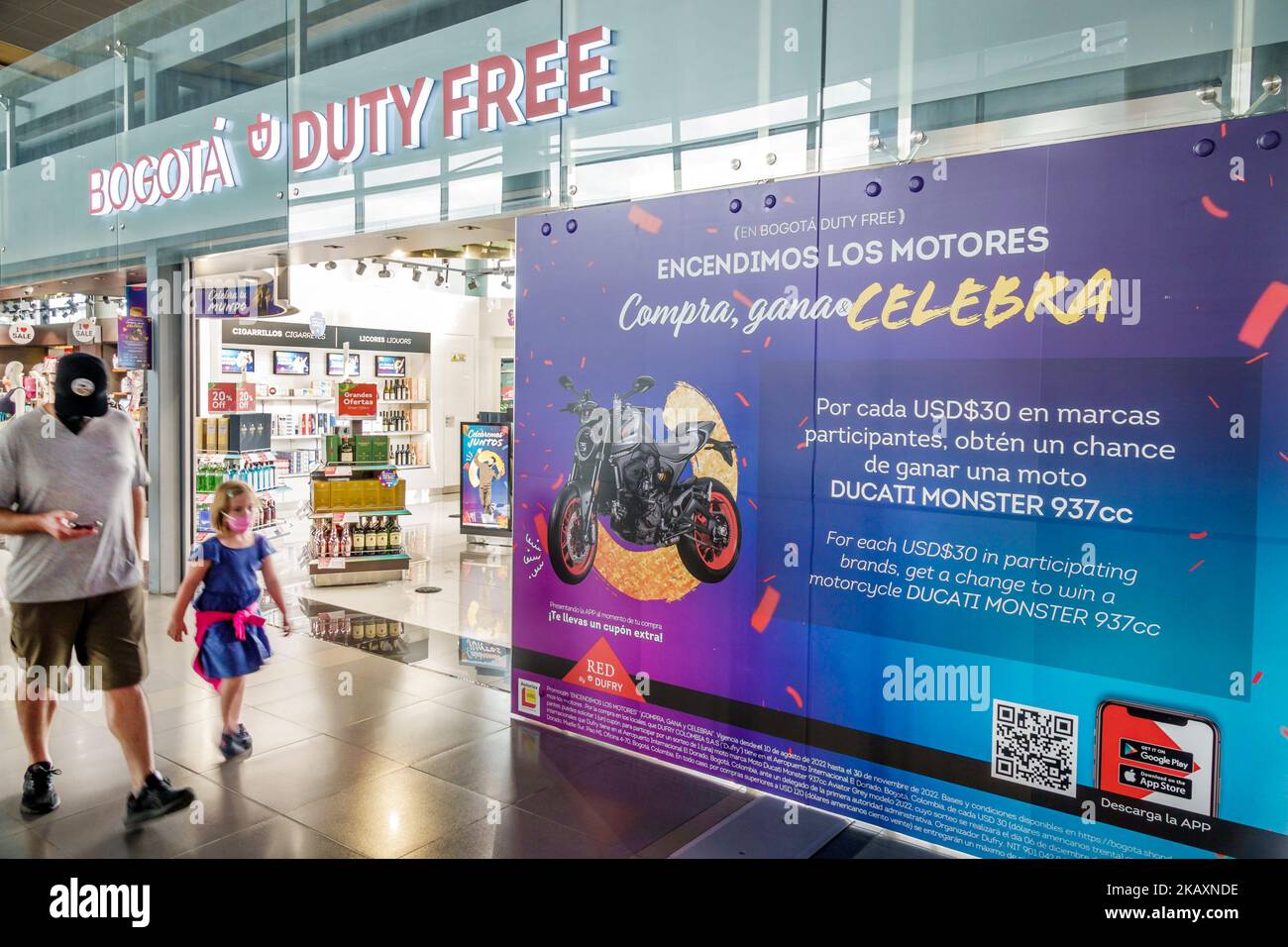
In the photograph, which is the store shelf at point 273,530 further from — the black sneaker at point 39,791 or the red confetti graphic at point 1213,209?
the red confetti graphic at point 1213,209

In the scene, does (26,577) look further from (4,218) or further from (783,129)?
(4,218)

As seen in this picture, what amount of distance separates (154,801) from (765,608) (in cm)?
262

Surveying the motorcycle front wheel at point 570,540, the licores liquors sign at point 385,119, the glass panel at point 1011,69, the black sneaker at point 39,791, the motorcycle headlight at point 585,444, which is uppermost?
the licores liquors sign at point 385,119

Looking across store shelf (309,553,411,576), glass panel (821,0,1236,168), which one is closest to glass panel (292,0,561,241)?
glass panel (821,0,1236,168)

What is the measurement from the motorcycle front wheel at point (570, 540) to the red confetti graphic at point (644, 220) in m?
1.33

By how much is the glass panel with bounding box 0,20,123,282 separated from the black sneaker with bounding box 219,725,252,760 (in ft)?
18.1

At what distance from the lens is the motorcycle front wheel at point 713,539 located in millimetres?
4043

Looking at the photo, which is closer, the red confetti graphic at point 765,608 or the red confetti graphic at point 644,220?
the red confetti graphic at point 765,608

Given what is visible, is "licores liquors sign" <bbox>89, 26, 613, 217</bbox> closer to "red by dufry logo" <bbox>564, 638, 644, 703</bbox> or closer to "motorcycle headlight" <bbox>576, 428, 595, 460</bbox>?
"motorcycle headlight" <bbox>576, 428, 595, 460</bbox>

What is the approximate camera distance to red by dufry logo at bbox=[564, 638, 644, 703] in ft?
14.5

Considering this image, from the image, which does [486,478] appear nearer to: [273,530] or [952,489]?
[273,530]

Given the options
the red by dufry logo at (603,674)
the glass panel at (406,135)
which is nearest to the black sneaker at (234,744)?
the red by dufry logo at (603,674)

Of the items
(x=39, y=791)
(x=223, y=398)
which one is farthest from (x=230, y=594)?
(x=223, y=398)
